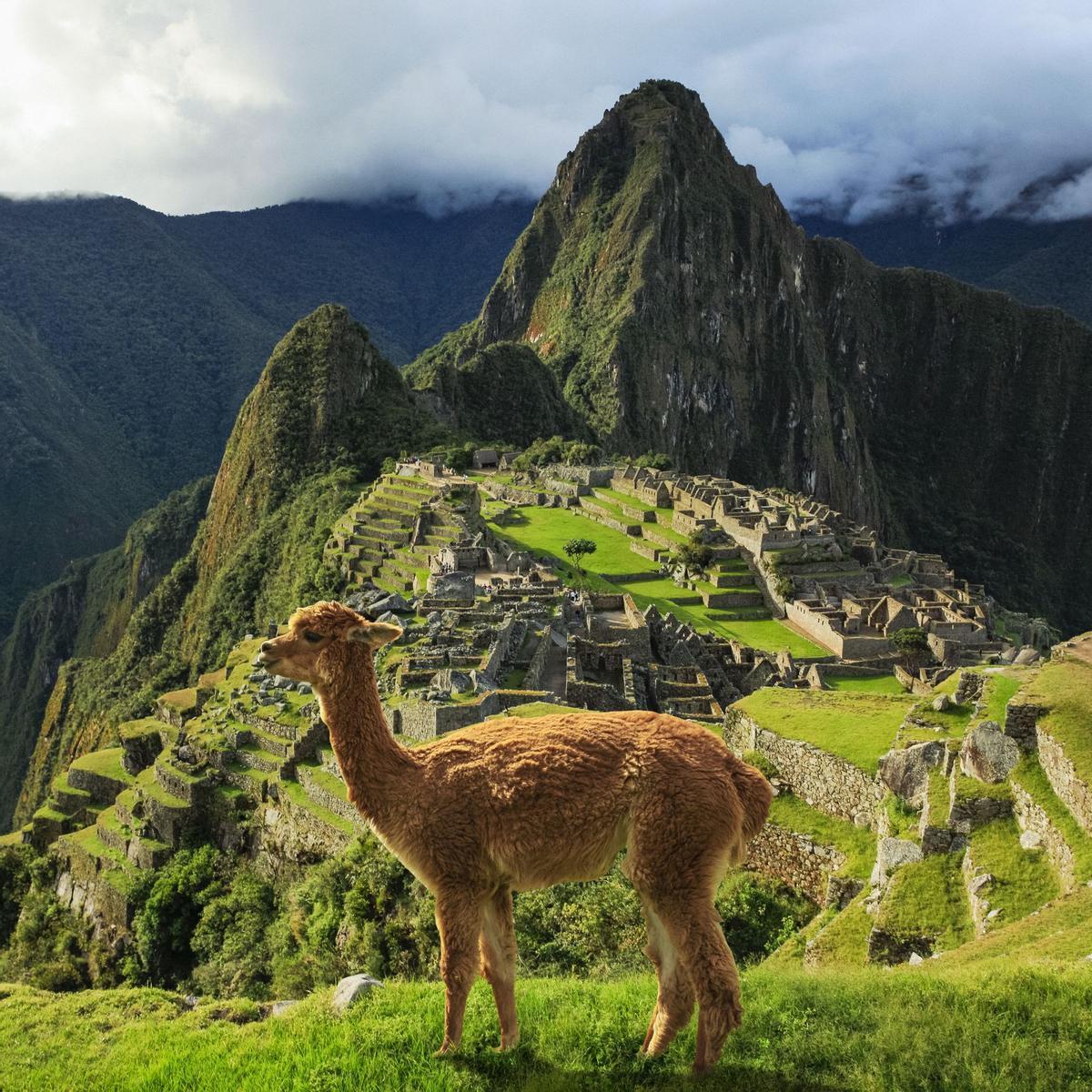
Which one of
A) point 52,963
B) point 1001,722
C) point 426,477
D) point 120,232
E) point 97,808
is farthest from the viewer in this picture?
point 120,232

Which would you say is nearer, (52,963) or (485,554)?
(52,963)

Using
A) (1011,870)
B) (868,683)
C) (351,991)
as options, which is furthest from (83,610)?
(1011,870)

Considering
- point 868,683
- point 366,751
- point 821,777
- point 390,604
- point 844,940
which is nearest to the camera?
point 366,751

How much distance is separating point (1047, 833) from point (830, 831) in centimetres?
298

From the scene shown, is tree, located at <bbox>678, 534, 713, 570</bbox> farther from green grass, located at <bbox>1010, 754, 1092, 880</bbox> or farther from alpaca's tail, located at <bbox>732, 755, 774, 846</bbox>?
alpaca's tail, located at <bbox>732, 755, 774, 846</bbox>

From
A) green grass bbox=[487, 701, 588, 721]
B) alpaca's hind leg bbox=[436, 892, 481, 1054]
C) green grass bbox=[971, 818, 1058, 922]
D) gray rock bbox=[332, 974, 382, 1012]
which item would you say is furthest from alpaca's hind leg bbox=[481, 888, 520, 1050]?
green grass bbox=[487, 701, 588, 721]

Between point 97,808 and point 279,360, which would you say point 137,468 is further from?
point 97,808

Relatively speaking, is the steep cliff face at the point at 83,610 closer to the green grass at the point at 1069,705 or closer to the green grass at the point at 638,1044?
the green grass at the point at 638,1044

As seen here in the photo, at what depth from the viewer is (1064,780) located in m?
8.17

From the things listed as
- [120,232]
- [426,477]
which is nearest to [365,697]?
[426,477]

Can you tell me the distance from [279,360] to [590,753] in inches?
3655

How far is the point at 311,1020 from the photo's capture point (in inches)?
251

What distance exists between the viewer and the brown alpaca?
16.2 ft

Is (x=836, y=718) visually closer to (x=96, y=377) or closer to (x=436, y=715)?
(x=436, y=715)
